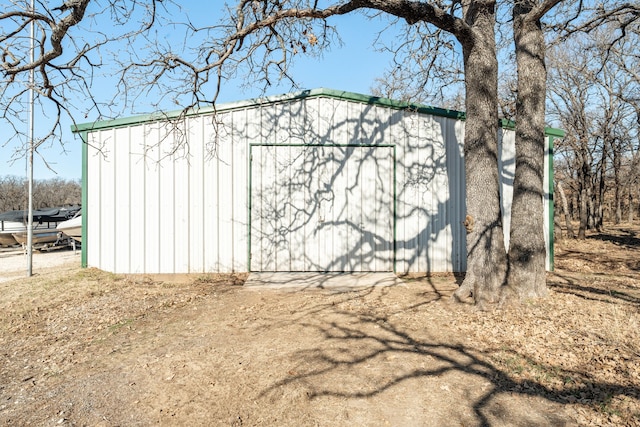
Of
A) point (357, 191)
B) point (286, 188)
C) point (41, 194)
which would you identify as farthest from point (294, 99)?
point (41, 194)

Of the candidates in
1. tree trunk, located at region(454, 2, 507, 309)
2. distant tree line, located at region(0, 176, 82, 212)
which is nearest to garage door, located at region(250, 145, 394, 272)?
tree trunk, located at region(454, 2, 507, 309)

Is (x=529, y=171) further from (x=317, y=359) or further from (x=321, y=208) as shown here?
(x=317, y=359)

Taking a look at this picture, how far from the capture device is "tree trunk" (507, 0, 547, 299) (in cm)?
580

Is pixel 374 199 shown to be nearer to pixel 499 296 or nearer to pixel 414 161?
pixel 414 161

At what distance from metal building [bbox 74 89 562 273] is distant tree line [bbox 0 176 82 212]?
30209mm

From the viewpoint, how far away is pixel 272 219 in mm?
8617

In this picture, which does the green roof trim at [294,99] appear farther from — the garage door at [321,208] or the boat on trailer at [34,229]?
the boat on trailer at [34,229]

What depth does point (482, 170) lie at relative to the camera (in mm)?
5938

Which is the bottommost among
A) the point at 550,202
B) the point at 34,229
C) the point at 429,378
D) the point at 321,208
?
the point at 429,378

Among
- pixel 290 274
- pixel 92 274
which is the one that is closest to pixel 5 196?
pixel 92 274

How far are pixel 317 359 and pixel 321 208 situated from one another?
5.03m

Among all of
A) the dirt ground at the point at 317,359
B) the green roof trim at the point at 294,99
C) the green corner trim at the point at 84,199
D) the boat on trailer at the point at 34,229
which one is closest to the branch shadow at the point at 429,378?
the dirt ground at the point at 317,359

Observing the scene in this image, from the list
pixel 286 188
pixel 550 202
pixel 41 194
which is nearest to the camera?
pixel 286 188

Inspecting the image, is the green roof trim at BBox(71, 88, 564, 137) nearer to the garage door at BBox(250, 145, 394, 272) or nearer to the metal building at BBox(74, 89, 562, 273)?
the metal building at BBox(74, 89, 562, 273)
